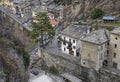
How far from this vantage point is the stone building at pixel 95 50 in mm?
46156

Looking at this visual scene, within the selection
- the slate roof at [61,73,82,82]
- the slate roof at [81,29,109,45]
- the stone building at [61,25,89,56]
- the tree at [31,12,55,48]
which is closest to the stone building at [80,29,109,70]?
the slate roof at [81,29,109,45]

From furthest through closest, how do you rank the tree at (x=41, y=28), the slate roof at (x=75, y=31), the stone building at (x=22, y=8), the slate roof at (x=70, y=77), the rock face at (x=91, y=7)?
the stone building at (x=22, y=8), the rock face at (x=91, y=7), the tree at (x=41, y=28), the slate roof at (x=75, y=31), the slate roof at (x=70, y=77)

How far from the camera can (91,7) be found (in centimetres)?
7238

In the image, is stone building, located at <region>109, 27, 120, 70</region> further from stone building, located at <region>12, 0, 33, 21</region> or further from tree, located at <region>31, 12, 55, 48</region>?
stone building, located at <region>12, 0, 33, 21</region>

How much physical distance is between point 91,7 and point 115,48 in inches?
1082

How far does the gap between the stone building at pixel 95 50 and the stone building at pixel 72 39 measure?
5.86m

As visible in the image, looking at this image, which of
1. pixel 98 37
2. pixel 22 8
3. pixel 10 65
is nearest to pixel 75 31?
pixel 98 37

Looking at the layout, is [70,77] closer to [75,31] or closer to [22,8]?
[75,31]

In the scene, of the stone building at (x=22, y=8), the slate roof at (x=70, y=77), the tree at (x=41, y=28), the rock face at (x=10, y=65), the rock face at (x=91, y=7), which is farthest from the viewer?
the stone building at (x=22, y=8)

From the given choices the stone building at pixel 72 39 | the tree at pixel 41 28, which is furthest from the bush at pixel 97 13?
the tree at pixel 41 28

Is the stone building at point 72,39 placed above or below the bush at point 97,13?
below

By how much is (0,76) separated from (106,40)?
2453 centimetres

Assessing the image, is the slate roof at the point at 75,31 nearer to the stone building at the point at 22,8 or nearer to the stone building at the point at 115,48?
the stone building at the point at 115,48

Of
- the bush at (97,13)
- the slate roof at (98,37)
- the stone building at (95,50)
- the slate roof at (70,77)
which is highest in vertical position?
the bush at (97,13)
